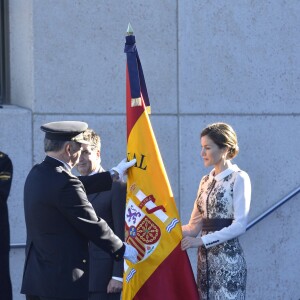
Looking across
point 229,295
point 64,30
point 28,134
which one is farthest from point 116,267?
point 64,30

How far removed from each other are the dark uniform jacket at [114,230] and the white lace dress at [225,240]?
Result: 507mm

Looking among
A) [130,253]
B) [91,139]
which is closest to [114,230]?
[130,253]

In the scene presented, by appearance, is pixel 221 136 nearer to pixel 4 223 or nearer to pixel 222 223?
pixel 222 223

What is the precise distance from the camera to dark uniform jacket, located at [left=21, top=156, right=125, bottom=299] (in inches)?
183

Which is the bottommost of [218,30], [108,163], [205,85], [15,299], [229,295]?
[15,299]

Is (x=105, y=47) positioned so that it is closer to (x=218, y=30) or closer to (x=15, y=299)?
(x=218, y=30)

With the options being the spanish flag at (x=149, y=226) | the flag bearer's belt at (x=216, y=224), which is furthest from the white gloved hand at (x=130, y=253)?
the flag bearer's belt at (x=216, y=224)

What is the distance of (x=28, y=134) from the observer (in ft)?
23.2

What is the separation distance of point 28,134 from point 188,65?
1.50 m

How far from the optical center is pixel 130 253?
4934 millimetres

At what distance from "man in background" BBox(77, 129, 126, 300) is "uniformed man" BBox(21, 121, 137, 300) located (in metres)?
0.45

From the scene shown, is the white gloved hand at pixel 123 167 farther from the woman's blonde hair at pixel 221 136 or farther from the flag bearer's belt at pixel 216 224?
the flag bearer's belt at pixel 216 224

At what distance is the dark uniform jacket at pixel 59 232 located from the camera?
464 cm

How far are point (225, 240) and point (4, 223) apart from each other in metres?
1.30
